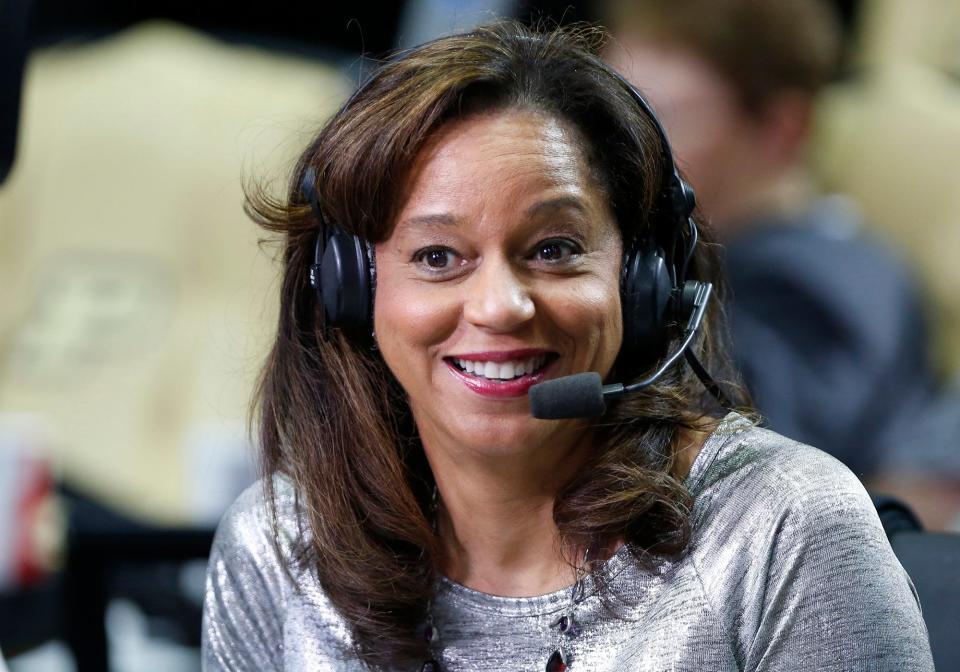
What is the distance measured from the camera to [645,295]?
1165 mm

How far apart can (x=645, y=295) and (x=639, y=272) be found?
18mm

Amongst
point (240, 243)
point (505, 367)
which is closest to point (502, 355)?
point (505, 367)

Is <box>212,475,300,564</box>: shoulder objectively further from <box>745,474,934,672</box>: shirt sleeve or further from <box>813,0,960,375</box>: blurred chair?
<box>813,0,960,375</box>: blurred chair

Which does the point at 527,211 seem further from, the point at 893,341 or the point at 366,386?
the point at 893,341

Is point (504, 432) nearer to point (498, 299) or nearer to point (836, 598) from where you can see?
point (498, 299)

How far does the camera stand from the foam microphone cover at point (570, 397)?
3.49 feet

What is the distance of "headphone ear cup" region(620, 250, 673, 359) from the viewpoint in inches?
45.8

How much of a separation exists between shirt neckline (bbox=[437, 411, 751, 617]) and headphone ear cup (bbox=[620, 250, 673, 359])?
0.35 feet

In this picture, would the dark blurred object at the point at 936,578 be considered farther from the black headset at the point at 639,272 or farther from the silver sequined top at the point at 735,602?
the black headset at the point at 639,272

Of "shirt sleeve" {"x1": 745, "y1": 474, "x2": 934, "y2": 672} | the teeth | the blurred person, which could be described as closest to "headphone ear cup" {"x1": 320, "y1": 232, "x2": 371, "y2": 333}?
the teeth

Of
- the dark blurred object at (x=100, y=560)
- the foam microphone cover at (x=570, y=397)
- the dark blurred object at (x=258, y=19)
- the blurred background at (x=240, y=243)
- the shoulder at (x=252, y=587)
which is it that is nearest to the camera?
the foam microphone cover at (x=570, y=397)

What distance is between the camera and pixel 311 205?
48.1 inches

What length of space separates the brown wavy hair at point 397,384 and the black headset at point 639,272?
11mm

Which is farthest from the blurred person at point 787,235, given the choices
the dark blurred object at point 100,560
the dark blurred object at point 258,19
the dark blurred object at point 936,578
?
the dark blurred object at point 936,578
